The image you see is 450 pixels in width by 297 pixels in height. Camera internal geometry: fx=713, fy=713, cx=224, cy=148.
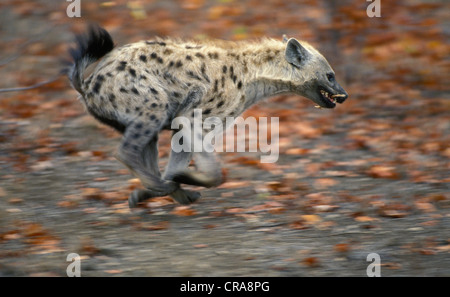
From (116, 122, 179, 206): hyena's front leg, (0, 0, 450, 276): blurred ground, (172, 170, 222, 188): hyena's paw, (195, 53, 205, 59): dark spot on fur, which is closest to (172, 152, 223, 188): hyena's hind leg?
(172, 170, 222, 188): hyena's paw

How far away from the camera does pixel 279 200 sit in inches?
266

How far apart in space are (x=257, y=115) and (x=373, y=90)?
1.71 m

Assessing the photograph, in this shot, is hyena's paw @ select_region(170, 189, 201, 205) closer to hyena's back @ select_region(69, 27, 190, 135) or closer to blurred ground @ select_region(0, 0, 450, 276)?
blurred ground @ select_region(0, 0, 450, 276)

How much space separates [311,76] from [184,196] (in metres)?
1.61

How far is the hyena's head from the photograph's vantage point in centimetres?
655

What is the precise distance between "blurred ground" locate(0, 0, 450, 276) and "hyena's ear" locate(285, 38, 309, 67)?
1306mm

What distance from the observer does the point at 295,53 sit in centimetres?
653

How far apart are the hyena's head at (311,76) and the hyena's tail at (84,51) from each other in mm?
1678

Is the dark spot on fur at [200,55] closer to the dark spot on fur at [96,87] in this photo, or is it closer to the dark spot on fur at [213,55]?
the dark spot on fur at [213,55]

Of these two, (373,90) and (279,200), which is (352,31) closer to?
(373,90)

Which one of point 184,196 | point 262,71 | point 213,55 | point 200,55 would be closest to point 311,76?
point 262,71

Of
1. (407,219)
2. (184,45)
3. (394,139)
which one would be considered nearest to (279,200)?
(407,219)

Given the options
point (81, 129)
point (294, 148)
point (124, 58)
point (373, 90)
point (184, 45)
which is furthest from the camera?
point (373, 90)

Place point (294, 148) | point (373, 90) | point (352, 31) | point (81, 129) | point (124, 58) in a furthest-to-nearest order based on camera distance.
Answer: point (352, 31)
point (373, 90)
point (81, 129)
point (294, 148)
point (124, 58)
